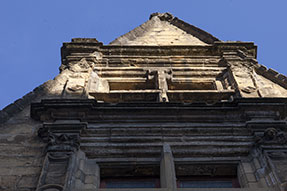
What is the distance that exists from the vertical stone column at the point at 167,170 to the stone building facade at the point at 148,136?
2 centimetres

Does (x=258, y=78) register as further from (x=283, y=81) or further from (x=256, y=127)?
(x=256, y=127)

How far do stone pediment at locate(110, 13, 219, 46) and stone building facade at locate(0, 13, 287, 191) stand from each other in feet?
14.1

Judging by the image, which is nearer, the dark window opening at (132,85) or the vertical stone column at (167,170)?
the vertical stone column at (167,170)

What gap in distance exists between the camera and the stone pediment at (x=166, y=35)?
51.2 ft

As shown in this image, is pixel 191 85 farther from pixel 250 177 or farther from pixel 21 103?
pixel 250 177

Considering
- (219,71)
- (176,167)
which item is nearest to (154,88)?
(219,71)

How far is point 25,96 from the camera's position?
377 inches

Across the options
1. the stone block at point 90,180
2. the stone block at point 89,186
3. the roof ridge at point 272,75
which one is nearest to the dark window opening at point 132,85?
the roof ridge at point 272,75

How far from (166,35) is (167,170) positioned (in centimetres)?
1058

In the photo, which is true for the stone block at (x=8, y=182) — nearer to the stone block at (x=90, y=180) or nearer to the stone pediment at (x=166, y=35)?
the stone block at (x=90, y=180)

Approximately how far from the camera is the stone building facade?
6.82 meters

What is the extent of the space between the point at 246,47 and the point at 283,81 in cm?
276

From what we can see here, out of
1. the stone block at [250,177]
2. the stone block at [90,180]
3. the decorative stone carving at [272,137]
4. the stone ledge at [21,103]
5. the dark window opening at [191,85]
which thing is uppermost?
the dark window opening at [191,85]

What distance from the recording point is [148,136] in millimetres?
7840
